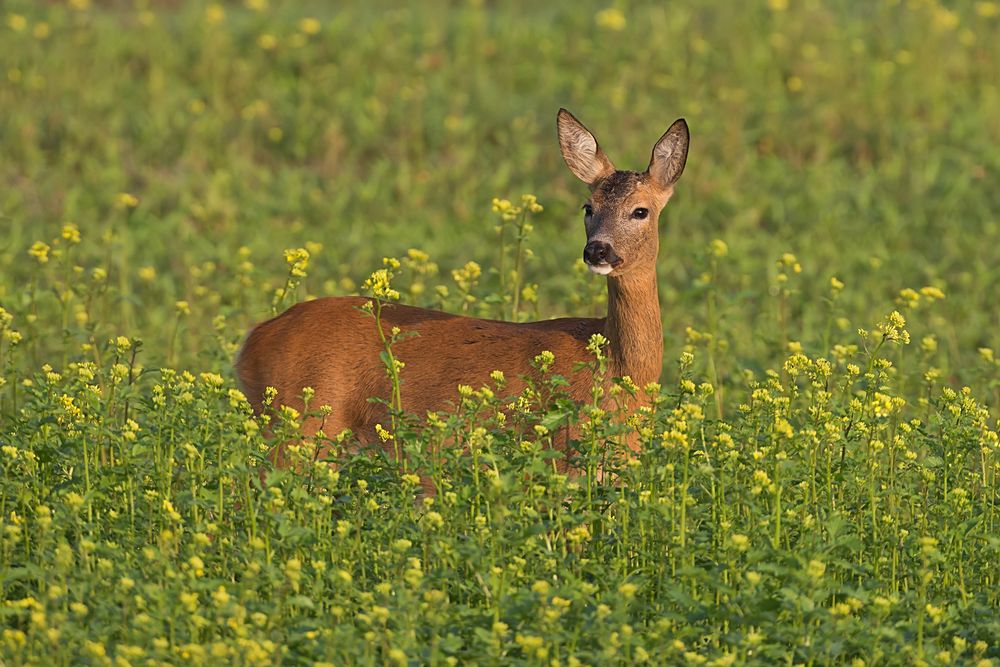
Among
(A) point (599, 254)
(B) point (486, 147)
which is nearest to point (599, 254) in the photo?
(A) point (599, 254)

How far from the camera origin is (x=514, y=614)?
477cm

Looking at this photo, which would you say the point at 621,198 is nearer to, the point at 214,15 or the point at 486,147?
the point at 486,147

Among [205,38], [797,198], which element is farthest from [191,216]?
[797,198]

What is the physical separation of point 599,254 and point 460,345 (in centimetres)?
67

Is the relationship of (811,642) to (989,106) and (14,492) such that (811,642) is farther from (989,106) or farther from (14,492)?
(989,106)

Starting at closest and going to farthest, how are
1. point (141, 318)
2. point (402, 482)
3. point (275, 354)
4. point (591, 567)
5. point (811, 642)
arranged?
1. point (811, 642)
2. point (591, 567)
3. point (402, 482)
4. point (275, 354)
5. point (141, 318)

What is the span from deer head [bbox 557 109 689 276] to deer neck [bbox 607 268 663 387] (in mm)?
76

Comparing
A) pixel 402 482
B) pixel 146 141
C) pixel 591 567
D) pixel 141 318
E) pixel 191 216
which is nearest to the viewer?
pixel 591 567

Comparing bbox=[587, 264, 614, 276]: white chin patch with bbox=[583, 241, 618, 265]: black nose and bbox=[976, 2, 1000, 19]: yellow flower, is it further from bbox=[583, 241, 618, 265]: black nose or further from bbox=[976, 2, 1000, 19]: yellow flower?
bbox=[976, 2, 1000, 19]: yellow flower

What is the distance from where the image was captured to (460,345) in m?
6.77

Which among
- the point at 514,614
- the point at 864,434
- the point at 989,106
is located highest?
the point at 989,106

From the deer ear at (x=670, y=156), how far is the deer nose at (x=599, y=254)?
62cm

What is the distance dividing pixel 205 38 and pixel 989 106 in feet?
19.9

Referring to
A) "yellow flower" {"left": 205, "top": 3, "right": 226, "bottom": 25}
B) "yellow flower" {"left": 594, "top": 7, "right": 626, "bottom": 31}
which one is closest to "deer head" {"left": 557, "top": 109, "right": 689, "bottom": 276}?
"yellow flower" {"left": 594, "top": 7, "right": 626, "bottom": 31}
